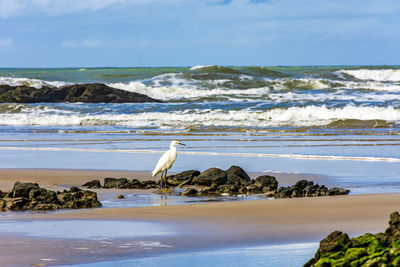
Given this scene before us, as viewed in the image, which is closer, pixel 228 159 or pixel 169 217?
pixel 169 217

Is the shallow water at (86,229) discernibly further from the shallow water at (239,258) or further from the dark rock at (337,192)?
the dark rock at (337,192)

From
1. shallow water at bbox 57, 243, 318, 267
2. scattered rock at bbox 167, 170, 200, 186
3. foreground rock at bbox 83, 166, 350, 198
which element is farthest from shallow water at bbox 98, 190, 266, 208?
shallow water at bbox 57, 243, 318, 267

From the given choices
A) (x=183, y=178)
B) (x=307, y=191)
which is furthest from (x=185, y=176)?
(x=307, y=191)

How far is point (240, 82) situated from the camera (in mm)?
45250

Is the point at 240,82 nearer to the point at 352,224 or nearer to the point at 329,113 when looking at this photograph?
the point at 329,113

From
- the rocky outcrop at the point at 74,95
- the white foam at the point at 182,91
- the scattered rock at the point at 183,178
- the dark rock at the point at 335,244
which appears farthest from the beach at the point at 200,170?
the white foam at the point at 182,91

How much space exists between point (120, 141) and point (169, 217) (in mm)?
11040

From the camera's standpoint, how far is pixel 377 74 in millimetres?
56750

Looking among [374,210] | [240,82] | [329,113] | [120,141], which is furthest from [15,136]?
[240,82]

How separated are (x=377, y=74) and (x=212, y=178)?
161 ft

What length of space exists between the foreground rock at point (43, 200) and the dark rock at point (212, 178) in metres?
2.05

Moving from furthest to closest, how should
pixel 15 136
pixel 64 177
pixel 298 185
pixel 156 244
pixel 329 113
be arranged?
pixel 329 113 < pixel 15 136 < pixel 64 177 < pixel 298 185 < pixel 156 244

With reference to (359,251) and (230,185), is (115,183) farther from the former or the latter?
(359,251)

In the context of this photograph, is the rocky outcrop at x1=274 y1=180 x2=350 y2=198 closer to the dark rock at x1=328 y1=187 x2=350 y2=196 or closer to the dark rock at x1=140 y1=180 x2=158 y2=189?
the dark rock at x1=328 y1=187 x2=350 y2=196
